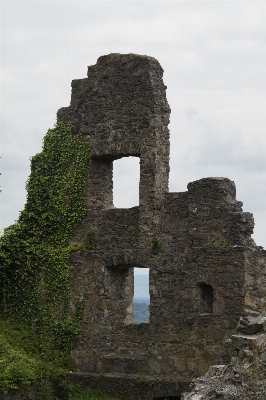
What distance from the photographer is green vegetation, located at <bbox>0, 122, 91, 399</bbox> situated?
1584 cm

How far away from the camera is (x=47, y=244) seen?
53.4 ft

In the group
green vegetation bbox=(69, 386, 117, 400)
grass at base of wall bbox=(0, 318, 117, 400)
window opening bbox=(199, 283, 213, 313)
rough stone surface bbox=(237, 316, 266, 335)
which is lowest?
green vegetation bbox=(69, 386, 117, 400)

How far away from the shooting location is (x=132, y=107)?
16.1 meters

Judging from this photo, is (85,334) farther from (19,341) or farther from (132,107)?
(132,107)

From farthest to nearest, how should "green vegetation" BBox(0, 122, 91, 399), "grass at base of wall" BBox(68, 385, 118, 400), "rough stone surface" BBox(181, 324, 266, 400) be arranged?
"green vegetation" BBox(0, 122, 91, 399), "grass at base of wall" BBox(68, 385, 118, 400), "rough stone surface" BBox(181, 324, 266, 400)

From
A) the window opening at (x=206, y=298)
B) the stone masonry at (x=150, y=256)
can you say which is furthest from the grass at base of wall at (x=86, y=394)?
the window opening at (x=206, y=298)

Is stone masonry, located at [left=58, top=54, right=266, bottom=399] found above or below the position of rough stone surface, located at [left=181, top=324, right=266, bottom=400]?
above

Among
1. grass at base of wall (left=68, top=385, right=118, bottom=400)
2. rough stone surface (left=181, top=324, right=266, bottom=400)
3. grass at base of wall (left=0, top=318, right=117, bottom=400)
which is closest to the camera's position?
rough stone surface (left=181, top=324, right=266, bottom=400)

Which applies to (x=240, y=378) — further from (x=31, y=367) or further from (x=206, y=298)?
(x=31, y=367)

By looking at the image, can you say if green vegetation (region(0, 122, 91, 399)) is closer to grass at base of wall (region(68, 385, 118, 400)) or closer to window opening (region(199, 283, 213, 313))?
grass at base of wall (region(68, 385, 118, 400))

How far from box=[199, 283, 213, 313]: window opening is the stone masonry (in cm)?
2

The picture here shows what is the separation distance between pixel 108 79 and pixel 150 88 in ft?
4.04

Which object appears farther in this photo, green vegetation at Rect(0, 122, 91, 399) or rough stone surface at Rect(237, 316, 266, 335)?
green vegetation at Rect(0, 122, 91, 399)

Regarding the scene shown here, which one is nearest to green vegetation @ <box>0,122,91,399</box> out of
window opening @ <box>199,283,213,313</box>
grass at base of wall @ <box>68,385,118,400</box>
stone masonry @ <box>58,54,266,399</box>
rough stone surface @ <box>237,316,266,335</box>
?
stone masonry @ <box>58,54,266,399</box>
